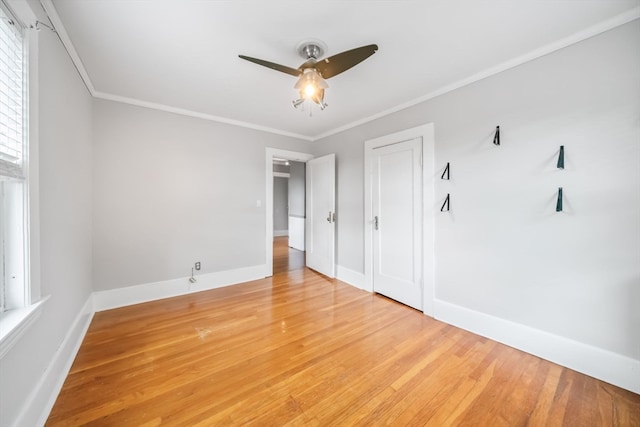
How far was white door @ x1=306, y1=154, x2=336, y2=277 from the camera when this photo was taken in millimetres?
3957

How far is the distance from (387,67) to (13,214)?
271 centimetres

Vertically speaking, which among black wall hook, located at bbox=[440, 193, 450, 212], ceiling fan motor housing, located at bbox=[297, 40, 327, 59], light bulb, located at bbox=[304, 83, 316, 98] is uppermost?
ceiling fan motor housing, located at bbox=[297, 40, 327, 59]

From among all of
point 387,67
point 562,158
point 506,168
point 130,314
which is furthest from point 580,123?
point 130,314

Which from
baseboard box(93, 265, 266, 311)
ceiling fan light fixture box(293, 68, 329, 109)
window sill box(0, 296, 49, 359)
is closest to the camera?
window sill box(0, 296, 49, 359)

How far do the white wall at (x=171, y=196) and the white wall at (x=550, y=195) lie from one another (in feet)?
8.94

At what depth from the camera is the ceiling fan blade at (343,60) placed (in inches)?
60.7

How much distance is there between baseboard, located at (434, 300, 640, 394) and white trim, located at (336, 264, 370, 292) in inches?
48.4

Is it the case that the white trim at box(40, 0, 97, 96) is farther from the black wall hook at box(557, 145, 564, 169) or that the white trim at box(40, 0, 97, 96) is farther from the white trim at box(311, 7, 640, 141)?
the black wall hook at box(557, 145, 564, 169)

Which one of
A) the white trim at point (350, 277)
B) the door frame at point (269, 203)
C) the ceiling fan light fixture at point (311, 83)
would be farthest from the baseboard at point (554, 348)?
the door frame at point (269, 203)

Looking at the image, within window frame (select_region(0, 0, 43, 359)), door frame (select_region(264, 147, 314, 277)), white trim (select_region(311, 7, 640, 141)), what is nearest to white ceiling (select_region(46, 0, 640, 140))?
white trim (select_region(311, 7, 640, 141))

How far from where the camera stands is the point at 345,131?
3.86 meters

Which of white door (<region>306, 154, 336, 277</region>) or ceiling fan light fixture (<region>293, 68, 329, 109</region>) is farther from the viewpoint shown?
white door (<region>306, 154, 336, 277</region>)

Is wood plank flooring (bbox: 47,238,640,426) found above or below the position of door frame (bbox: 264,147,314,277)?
below

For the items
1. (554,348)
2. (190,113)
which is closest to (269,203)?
(190,113)
